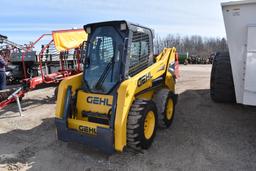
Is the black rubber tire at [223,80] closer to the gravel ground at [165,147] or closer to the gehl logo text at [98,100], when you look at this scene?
the gravel ground at [165,147]

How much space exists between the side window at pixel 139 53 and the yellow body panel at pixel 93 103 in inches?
25.4

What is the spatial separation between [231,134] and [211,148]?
81cm

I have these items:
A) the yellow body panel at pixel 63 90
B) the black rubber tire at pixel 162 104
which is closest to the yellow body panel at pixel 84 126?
the yellow body panel at pixel 63 90

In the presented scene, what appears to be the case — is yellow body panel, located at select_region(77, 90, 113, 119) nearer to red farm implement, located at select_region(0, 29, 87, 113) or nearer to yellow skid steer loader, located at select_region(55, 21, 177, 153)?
yellow skid steer loader, located at select_region(55, 21, 177, 153)

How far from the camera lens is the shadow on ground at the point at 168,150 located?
3.66m

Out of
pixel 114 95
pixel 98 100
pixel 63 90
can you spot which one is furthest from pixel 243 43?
pixel 63 90

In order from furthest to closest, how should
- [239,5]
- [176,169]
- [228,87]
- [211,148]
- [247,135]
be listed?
[228,87] → [247,135] → [211,148] → [239,5] → [176,169]

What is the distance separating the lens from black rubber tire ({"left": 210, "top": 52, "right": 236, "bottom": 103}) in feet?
19.4

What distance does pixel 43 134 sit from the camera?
4.94m

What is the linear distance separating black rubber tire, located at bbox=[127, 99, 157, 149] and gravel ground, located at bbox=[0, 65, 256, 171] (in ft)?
0.85

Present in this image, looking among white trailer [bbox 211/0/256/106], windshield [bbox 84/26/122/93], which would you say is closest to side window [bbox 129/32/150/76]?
windshield [bbox 84/26/122/93]

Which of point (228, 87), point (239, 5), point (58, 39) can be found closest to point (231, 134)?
point (228, 87)

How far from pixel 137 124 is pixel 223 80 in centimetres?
328

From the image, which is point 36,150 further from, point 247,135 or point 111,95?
point 247,135
